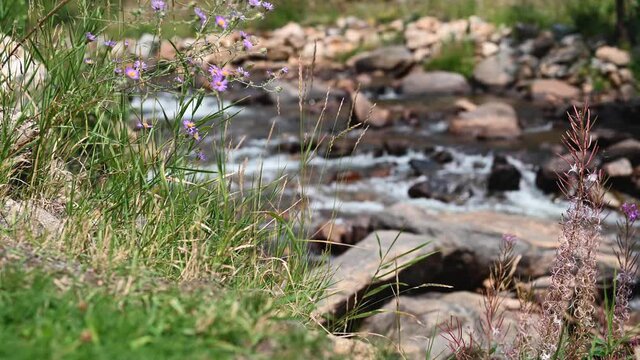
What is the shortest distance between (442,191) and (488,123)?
107 inches

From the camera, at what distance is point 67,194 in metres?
3.64

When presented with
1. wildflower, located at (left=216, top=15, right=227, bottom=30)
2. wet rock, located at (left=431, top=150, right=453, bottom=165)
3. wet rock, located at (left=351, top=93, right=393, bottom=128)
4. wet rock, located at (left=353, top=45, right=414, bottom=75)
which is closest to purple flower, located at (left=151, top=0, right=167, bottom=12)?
wildflower, located at (left=216, top=15, right=227, bottom=30)

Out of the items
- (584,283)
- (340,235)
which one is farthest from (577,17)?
(584,283)

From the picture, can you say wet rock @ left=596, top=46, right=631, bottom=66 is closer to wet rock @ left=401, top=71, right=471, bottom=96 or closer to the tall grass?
wet rock @ left=401, top=71, right=471, bottom=96

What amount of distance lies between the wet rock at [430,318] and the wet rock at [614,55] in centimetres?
954

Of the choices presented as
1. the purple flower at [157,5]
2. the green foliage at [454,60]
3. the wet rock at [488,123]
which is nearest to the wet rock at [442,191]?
the wet rock at [488,123]

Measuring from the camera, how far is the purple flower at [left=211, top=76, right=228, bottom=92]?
335 centimetres

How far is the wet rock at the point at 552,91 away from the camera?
46.2 ft

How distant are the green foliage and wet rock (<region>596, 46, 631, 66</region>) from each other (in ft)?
7.68

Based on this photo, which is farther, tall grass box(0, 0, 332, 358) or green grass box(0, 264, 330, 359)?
tall grass box(0, 0, 332, 358)

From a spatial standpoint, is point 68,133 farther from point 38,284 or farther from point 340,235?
point 340,235

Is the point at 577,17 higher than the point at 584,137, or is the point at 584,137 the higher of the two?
the point at 584,137

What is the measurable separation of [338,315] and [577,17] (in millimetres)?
14093

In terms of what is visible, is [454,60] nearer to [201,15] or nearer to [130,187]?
[130,187]
